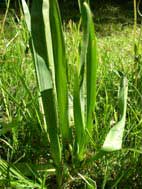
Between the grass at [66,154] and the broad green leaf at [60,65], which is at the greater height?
the broad green leaf at [60,65]

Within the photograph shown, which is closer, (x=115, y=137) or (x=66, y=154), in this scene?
(x=115, y=137)

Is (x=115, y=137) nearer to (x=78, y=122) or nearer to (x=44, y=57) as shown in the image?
(x=78, y=122)

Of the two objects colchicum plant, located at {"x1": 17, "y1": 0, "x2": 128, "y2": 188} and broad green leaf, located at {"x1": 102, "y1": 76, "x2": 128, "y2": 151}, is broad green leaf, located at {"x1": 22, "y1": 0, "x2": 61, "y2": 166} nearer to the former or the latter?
colchicum plant, located at {"x1": 17, "y1": 0, "x2": 128, "y2": 188}

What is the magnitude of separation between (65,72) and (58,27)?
0.09m

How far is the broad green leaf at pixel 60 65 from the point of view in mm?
853

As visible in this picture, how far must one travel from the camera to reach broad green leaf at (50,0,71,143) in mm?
853

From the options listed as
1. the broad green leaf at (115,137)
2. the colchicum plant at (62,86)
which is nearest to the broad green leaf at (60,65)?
the colchicum plant at (62,86)

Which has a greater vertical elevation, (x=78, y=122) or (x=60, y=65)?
(x=60, y=65)

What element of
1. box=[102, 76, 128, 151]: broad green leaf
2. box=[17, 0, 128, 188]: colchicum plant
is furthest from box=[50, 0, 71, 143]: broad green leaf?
box=[102, 76, 128, 151]: broad green leaf

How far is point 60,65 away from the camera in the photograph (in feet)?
2.89

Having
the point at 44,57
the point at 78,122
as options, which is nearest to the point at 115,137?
the point at 78,122

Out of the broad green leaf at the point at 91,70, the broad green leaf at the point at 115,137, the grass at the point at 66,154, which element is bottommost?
the grass at the point at 66,154

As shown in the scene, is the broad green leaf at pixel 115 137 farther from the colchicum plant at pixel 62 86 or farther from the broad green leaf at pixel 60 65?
the broad green leaf at pixel 60 65

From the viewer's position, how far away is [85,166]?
985mm
